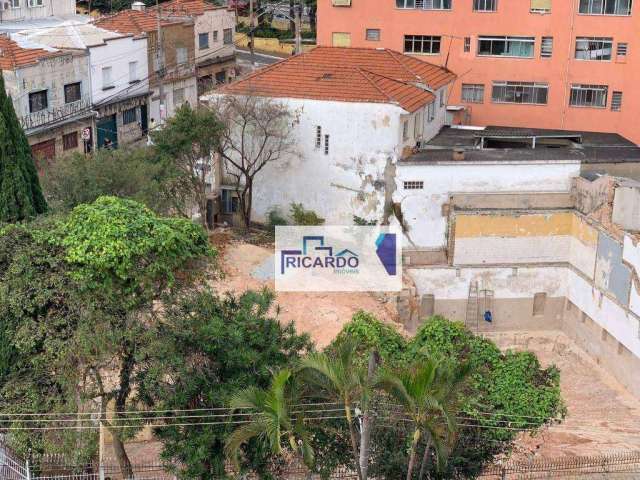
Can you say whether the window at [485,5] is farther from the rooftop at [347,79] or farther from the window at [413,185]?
the window at [413,185]

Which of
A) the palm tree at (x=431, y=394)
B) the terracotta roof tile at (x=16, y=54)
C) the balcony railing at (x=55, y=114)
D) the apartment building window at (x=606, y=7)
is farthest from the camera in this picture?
the apartment building window at (x=606, y=7)

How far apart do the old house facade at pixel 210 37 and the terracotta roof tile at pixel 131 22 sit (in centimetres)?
205

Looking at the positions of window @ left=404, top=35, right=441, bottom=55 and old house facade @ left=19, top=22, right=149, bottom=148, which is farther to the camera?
window @ left=404, top=35, right=441, bottom=55

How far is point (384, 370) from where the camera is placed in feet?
62.2

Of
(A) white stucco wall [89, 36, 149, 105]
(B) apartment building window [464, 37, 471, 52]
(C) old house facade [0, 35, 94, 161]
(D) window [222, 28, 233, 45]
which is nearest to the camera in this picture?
(C) old house facade [0, 35, 94, 161]

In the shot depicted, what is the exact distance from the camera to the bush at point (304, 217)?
40.8 m

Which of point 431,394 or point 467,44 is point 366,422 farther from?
point 467,44

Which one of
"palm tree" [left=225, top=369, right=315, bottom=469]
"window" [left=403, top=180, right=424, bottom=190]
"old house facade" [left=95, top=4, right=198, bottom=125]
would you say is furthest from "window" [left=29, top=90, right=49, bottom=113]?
"palm tree" [left=225, top=369, right=315, bottom=469]

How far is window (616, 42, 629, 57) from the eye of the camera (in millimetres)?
48066

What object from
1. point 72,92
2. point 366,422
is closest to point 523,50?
point 72,92

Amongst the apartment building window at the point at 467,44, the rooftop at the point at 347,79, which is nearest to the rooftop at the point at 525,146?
the rooftop at the point at 347,79

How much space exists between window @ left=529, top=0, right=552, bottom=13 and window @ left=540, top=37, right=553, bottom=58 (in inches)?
54.8

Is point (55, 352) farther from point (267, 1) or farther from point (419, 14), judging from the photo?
point (267, 1)

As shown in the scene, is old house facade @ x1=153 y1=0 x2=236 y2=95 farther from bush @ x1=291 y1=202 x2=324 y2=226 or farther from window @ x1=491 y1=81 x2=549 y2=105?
bush @ x1=291 y1=202 x2=324 y2=226
